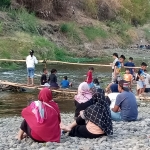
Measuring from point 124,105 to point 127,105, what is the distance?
0.28 feet

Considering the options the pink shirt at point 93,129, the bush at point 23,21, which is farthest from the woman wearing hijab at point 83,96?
the bush at point 23,21

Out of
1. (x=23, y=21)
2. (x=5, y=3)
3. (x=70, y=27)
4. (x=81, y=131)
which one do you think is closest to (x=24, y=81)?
(x=81, y=131)

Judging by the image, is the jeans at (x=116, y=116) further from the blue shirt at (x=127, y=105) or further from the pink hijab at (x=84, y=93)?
the pink hijab at (x=84, y=93)

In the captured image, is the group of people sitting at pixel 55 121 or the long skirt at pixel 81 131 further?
the long skirt at pixel 81 131

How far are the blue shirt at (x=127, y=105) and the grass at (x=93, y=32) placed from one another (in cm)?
3648

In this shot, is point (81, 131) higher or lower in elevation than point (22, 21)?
lower

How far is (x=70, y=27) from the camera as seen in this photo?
4650 cm

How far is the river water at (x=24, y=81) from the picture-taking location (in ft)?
54.5

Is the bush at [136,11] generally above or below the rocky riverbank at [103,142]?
above

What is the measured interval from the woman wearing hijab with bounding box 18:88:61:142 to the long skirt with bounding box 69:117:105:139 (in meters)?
0.65

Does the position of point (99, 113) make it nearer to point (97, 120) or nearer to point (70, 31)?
point (97, 120)

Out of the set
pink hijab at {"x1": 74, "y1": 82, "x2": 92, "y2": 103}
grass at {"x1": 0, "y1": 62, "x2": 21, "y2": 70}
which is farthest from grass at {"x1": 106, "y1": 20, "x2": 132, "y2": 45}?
pink hijab at {"x1": 74, "y1": 82, "x2": 92, "y2": 103}

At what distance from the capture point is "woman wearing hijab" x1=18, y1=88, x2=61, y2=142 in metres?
9.03

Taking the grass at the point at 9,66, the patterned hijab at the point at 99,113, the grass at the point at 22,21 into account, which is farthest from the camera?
the grass at the point at 22,21
